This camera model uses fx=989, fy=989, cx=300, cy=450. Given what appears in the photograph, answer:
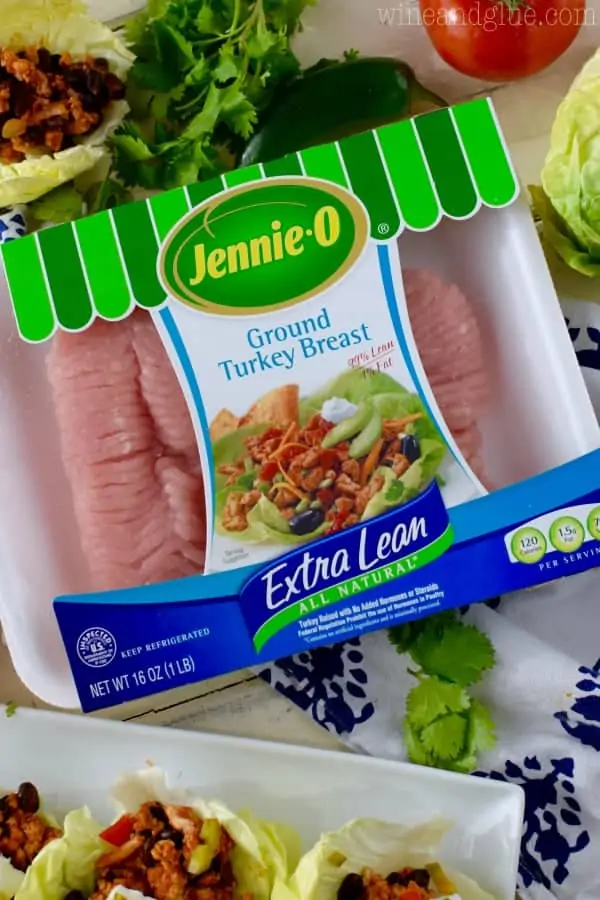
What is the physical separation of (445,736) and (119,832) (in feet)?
1.13

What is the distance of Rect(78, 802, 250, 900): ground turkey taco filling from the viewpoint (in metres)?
0.95

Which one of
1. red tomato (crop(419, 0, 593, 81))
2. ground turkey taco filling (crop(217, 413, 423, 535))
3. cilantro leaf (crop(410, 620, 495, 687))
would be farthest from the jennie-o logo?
cilantro leaf (crop(410, 620, 495, 687))

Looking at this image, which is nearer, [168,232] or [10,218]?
[168,232]

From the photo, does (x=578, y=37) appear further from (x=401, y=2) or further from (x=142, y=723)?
(x=142, y=723)

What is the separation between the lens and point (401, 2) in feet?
3.78

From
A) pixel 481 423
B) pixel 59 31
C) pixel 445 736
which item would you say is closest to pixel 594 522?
pixel 481 423

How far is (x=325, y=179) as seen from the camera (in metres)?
0.96

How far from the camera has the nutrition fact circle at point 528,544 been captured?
0.93 m

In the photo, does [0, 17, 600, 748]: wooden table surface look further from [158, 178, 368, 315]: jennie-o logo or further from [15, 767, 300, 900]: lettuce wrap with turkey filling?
[158, 178, 368, 315]: jennie-o logo

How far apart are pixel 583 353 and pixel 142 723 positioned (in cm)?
63

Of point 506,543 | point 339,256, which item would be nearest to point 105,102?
point 339,256

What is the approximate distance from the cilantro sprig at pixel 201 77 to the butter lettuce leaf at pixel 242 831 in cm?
64

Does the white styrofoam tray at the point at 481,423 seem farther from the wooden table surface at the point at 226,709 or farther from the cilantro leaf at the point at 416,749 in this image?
the cilantro leaf at the point at 416,749

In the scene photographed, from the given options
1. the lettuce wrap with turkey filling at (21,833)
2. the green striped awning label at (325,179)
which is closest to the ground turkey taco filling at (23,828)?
the lettuce wrap with turkey filling at (21,833)
